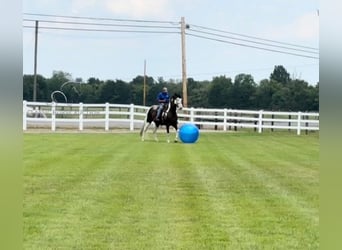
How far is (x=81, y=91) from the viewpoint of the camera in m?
27.5

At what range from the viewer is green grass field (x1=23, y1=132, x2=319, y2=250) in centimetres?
488

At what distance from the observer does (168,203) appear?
21.7ft

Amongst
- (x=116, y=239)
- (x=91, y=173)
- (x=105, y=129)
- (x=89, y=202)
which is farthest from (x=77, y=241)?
(x=105, y=129)

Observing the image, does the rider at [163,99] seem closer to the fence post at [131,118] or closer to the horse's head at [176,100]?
the horse's head at [176,100]

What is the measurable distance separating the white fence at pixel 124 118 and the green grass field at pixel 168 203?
11.7 meters

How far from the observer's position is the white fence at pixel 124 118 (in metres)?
23.8

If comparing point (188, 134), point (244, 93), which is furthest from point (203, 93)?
point (188, 134)

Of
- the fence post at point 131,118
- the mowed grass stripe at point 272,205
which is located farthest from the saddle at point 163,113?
the mowed grass stripe at point 272,205

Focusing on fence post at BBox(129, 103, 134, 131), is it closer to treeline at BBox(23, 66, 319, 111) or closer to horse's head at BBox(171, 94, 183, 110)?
treeline at BBox(23, 66, 319, 111)

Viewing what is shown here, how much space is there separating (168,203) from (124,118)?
61.8ft

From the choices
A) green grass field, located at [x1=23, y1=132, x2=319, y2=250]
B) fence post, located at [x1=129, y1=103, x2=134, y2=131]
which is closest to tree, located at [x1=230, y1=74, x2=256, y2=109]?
fence post, located at [x1=129, y1=103, x2=134, y2=131]
